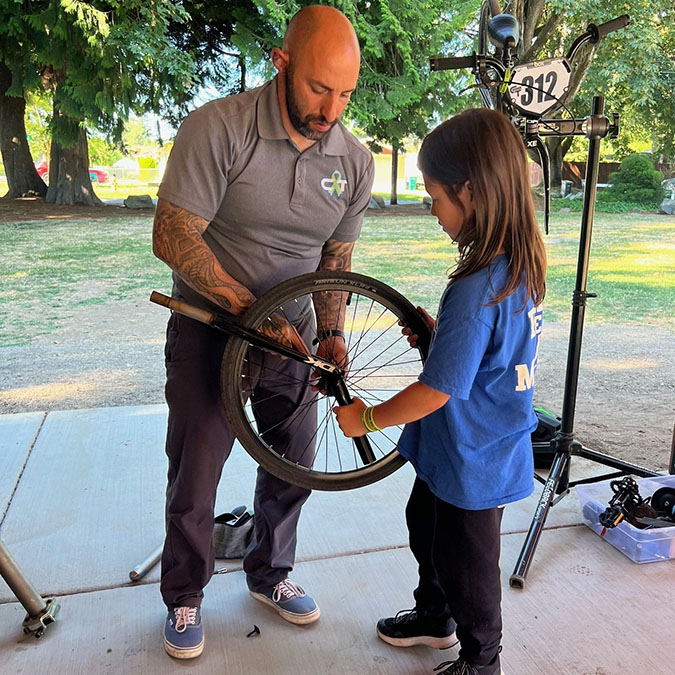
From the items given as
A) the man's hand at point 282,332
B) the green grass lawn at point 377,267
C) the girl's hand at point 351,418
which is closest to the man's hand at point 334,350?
the man's hand at point 282,332

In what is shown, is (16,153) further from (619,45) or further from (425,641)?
(425,641)

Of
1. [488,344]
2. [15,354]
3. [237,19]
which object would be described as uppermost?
[237,19]

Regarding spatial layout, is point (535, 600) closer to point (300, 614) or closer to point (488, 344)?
point (300, 614)

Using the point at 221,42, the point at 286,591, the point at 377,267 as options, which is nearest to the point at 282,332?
the point at 286,591

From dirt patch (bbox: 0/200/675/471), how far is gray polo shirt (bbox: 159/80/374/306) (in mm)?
2031

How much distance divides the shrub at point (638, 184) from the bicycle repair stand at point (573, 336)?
12.9m

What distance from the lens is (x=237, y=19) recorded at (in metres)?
9.52

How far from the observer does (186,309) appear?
147 cm

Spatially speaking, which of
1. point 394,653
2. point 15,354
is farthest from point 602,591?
point 15,354

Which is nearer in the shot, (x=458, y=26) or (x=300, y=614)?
(x=300, y=614)

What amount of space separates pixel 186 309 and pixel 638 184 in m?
14.5

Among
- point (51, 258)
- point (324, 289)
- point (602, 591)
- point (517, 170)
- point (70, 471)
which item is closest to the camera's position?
point (517, 170)

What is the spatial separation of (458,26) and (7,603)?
1036 centimetres

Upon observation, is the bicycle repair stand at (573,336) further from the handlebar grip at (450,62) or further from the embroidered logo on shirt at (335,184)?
the embroidered logo on shirt at (335,184)
